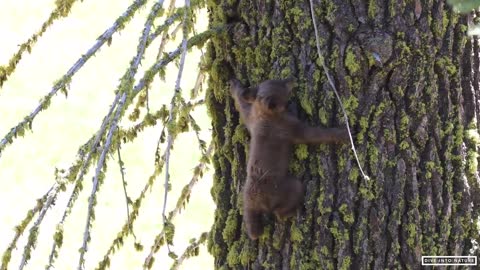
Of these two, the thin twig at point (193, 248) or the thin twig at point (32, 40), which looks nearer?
the thin twig at point (32, 40)

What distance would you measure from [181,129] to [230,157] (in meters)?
0.26

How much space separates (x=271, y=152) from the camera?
2.87m

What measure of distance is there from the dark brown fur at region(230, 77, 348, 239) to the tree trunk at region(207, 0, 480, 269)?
0.15 ft

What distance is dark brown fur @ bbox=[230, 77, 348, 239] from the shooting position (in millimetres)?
2818

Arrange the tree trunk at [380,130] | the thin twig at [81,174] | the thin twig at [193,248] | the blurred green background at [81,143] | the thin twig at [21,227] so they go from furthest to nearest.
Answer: the blurred green background at [81,143] → the thin twig at [193,248] → the tree trunk at [380,130] → the thin twig at [21,227] → the thin twig at [81,174]

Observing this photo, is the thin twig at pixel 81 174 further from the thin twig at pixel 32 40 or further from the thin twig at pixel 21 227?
the thin twig at pixel 32 40

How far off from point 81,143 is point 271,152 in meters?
5.76

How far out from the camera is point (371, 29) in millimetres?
2799

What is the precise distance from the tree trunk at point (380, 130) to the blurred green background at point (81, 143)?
2357 millimetres

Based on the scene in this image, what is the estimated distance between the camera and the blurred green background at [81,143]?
22.4 ft

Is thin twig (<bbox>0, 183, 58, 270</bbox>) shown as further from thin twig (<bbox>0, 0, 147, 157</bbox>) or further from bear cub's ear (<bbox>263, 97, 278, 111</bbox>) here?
bear cub's ear (<bbox>263, 97, 278, 111</bbox>)

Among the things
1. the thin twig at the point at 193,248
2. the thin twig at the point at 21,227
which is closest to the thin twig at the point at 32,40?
the thin twig at the point at 21,227

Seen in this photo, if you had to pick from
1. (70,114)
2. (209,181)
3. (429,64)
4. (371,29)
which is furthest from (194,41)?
(70,114)

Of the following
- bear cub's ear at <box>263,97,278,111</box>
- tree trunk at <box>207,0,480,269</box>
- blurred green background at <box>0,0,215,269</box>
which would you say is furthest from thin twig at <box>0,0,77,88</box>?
blurred green background at <box>0,0,215,269</box>
